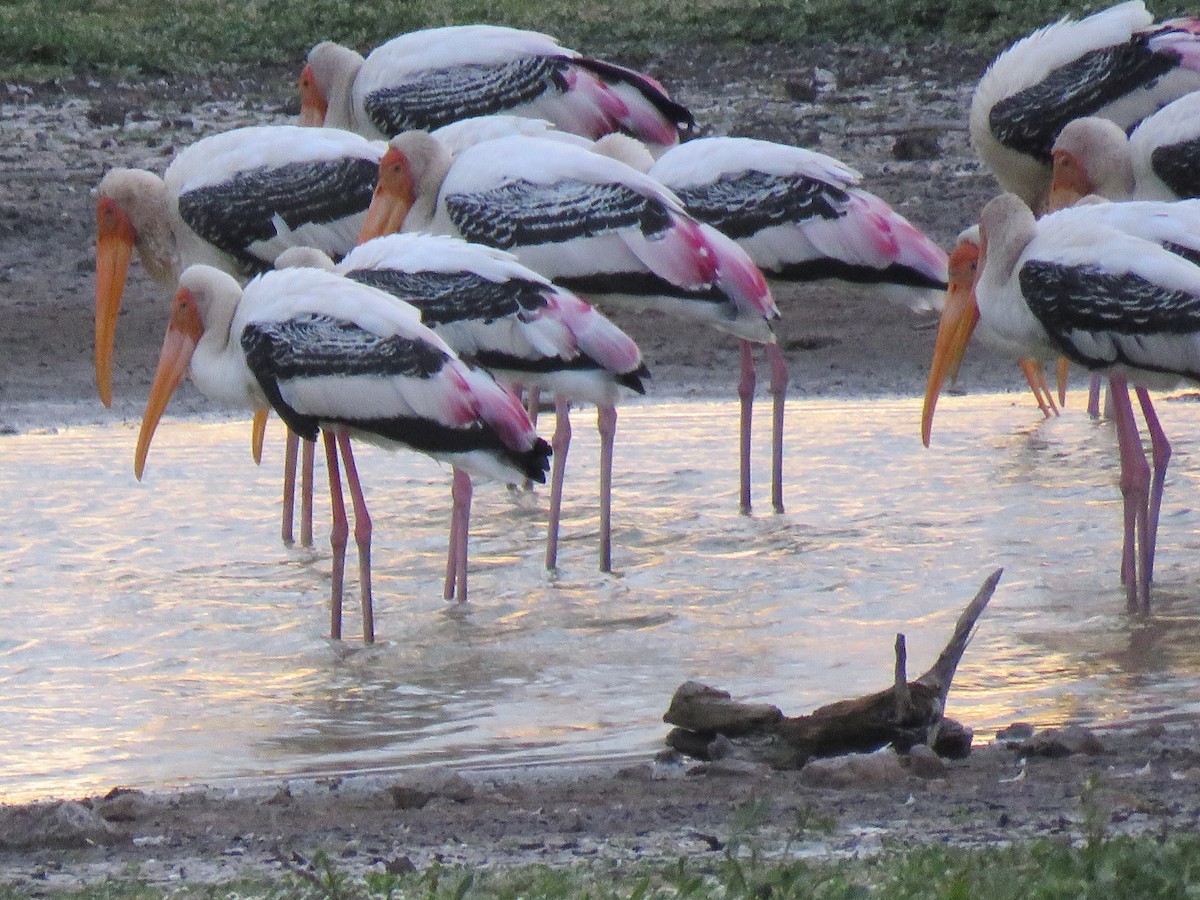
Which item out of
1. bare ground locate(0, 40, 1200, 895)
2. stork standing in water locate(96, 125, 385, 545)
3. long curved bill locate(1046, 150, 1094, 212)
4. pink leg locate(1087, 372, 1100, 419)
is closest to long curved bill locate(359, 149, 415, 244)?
stork standing in water locate(96, 125, 385, 545)

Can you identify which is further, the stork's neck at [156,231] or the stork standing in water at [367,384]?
the stork's neck at [156,231]

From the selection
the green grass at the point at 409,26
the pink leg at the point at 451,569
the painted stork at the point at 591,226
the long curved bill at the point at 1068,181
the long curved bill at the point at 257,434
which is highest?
the green grass at the point at 409,26

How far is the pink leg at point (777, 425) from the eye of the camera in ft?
26.0

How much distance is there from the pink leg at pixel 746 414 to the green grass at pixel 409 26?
6622 millimetres

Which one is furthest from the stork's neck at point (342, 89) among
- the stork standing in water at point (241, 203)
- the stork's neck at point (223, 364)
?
the stork's neck at point (223, 364)

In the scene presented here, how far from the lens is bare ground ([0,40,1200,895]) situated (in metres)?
4.10

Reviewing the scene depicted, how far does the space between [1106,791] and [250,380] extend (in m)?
3.15

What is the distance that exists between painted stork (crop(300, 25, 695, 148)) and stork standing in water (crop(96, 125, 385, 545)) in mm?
734

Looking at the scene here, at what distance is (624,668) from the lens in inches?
239

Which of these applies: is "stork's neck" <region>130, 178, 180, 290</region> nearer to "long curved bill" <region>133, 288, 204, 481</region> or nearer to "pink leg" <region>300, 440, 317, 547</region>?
"long curved bill" <region>133, 288, 204, 481</region>

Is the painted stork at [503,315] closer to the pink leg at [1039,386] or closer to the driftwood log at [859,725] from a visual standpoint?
the driftwood log at [859,725]

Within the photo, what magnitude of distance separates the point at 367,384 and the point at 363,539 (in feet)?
1.58

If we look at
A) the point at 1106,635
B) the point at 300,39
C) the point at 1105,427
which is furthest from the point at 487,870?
the point at 300,39

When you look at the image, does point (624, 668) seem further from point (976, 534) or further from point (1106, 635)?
point (976, 534)
